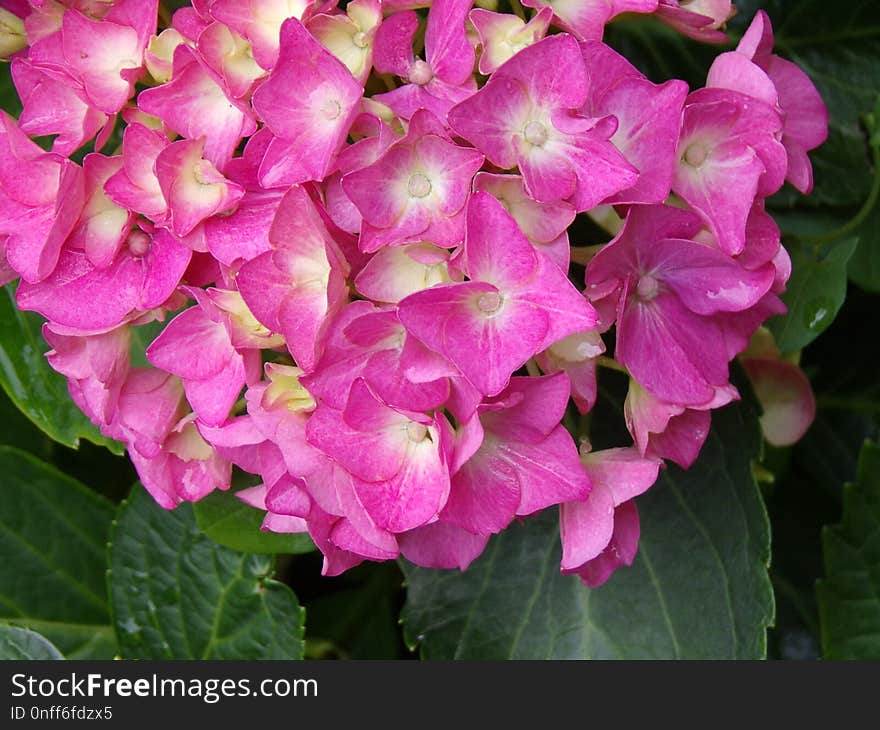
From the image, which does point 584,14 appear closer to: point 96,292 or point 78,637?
point 96,292

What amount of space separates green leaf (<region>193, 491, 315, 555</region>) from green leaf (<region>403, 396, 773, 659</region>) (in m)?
0.10

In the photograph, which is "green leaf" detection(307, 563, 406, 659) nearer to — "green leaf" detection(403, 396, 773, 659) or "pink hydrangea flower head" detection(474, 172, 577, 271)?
"green leaf" detection(403, 396, 773, 659)

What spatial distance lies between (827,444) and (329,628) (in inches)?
20.6

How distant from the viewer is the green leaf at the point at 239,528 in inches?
29.5

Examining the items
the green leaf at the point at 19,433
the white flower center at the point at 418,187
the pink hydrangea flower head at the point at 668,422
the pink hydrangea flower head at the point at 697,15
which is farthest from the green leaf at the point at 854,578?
the green leaf at the point at 19,433

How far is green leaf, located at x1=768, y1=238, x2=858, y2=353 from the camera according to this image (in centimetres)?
70

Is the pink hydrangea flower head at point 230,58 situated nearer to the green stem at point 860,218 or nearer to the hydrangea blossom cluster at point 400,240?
the hydrangea blossom cluster at point 400,240

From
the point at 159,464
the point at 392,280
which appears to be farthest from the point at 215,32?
the point at 159,464

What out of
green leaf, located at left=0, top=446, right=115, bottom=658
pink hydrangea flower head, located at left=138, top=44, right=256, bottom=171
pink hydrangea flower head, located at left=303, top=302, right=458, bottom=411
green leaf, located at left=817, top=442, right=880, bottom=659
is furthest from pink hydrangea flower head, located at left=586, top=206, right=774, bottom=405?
green leaf, located at left=0, top=446, right=115, bottom=658

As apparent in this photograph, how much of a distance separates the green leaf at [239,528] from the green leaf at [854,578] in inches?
16.8

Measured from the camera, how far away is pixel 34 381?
2.53 ft

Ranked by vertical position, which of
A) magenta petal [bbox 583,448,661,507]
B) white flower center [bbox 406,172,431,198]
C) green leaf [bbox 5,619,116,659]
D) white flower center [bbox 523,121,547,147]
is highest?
white flower center [bbox 523,121,547,147]

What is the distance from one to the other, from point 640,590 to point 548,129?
41 cm

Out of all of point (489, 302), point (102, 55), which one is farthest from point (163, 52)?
point (489, 302)
